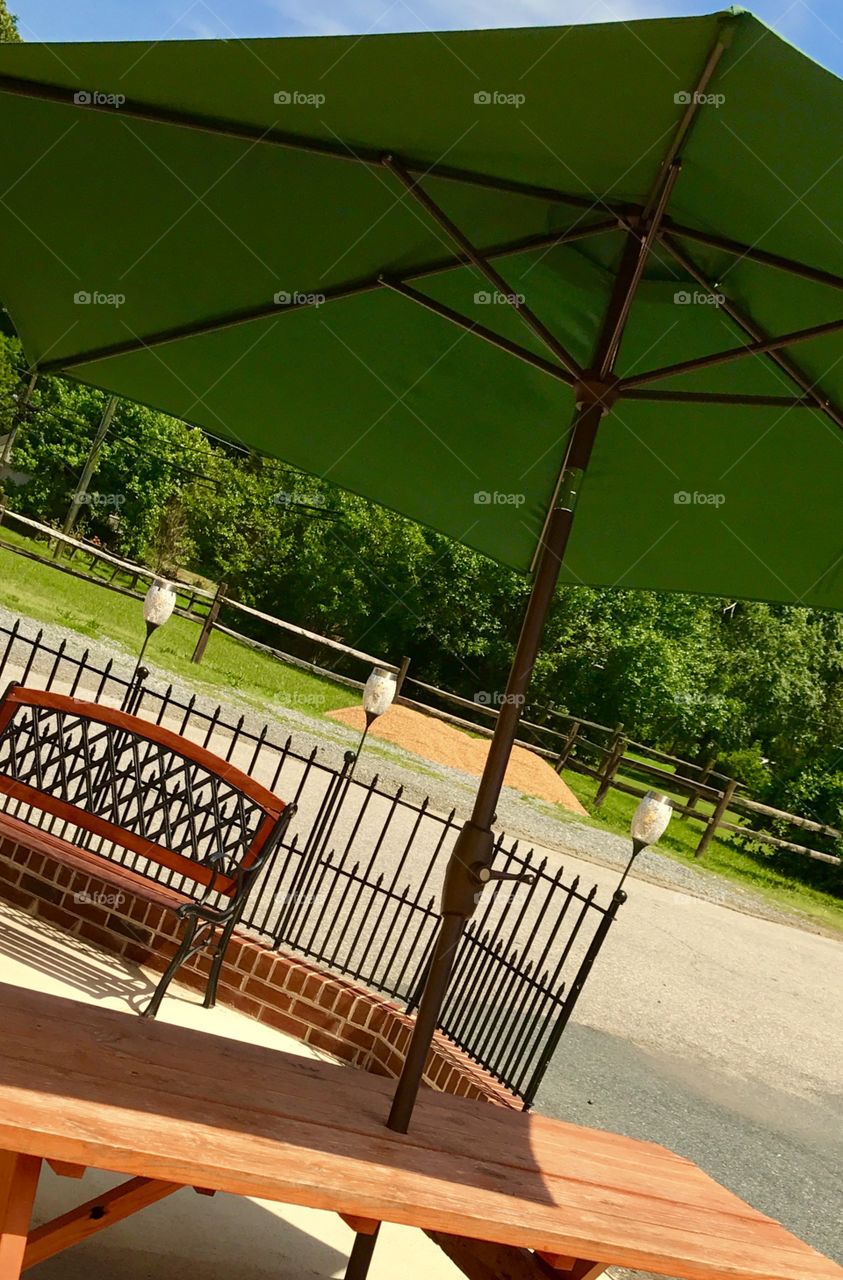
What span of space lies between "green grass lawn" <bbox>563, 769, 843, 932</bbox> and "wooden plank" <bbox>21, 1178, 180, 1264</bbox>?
16.2 m

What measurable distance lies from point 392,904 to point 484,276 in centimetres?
750

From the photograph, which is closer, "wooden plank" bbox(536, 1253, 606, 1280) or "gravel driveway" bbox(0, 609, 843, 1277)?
"wooden plank" bbox(536, 1253, 606, 1280)

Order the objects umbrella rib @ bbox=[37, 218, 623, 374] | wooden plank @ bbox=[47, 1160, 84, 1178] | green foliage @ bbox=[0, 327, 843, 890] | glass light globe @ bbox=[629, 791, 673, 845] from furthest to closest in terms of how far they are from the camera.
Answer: green foliage @ bbox=[0, 327, 843, 890] < glass light globe @ bbox=[629, 791, 673, 845] < umbrella rib @ bbox=[37, 218, 623, 374] < wooden plank @ bbox=[47, 1160, 84, 1178]

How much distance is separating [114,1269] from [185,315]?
101 inches

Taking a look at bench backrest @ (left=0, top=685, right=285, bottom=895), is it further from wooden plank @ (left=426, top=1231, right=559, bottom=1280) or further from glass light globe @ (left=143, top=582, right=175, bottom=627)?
glass light globe @ (left=143, top=582, right=175, bottom=627)

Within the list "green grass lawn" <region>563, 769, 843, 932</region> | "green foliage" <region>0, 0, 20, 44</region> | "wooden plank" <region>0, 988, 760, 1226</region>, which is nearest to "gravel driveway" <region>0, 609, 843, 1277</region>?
"green grass lawn" <region>563, 769, 843, 932</region>

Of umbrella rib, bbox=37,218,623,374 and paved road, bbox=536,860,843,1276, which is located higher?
umbrella rib, bbox=37,218,623,374

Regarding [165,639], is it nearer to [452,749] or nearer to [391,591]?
[452,749]

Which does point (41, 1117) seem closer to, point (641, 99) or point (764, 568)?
point (641, 99)

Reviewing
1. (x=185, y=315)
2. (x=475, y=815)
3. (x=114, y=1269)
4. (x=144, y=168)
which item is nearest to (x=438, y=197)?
(x=144, y=168)

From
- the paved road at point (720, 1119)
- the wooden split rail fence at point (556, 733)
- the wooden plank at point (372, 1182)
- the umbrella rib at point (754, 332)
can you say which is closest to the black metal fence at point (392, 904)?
the paved road at point (720, 1119)

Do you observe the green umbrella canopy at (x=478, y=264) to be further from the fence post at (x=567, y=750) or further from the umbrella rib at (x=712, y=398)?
the fence post at (x=567, y=750)

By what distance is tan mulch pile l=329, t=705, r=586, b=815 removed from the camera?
65.5ft

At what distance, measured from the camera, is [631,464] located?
340 centimetres
